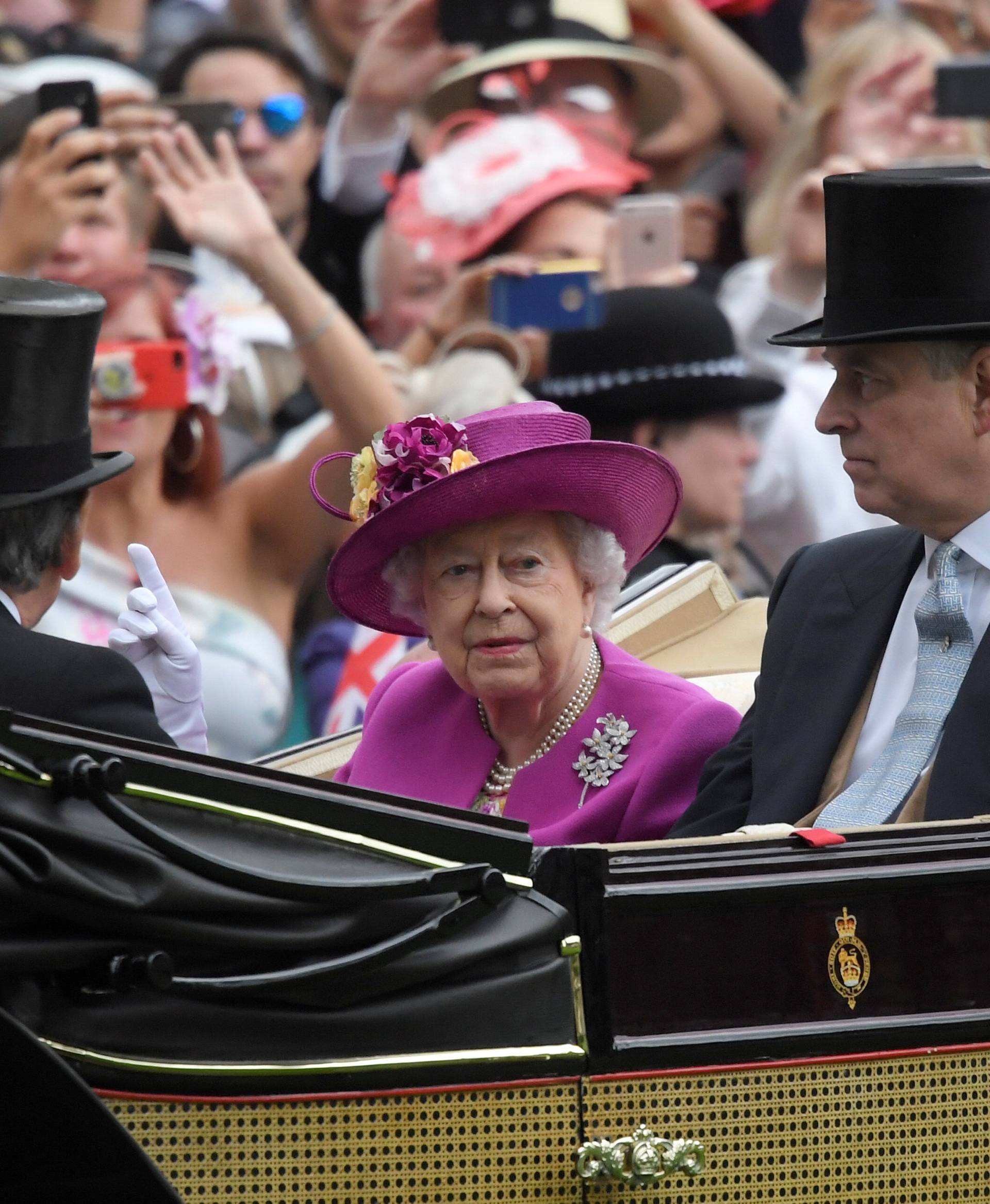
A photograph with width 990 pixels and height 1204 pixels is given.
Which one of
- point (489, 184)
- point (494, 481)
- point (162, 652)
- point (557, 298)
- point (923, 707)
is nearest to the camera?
point (923, 707)

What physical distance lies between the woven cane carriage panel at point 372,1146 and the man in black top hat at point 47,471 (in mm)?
568

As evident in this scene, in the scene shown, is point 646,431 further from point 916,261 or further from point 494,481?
point 916,261

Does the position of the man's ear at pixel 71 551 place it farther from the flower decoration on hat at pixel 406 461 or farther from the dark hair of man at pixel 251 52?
the dark hair of man at pixel 251 52

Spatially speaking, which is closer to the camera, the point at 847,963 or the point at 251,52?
the point at 847,963

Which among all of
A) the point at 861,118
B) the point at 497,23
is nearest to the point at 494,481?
the point at 497,23

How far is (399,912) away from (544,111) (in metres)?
3.70

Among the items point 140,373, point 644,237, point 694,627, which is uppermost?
point 644,237

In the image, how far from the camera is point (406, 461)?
2.86 m

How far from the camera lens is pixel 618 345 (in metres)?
4.51

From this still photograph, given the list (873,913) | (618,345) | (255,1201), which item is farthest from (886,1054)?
(618,345)

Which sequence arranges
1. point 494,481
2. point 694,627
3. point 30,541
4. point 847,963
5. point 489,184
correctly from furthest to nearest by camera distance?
1. point 489,184
2. point 694,627
3. point 494,481
4. point 30,541
5. point 847,963

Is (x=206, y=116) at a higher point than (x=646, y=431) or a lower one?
higher

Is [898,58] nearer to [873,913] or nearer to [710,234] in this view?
[710,234]

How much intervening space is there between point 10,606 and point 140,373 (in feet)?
6.12
